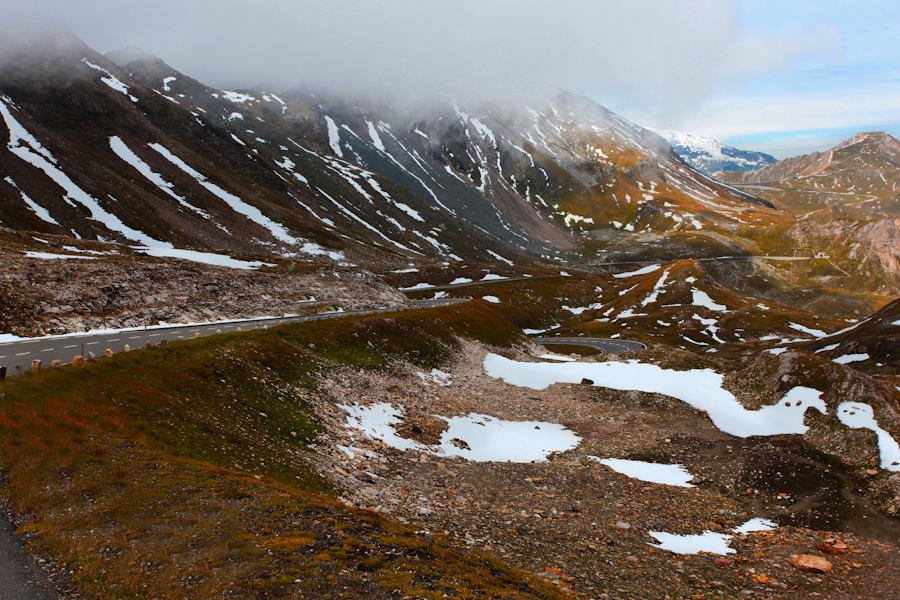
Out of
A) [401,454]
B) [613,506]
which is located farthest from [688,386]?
[401,454]

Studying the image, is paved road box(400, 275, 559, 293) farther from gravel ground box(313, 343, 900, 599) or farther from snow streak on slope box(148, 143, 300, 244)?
gravel ground box(313, 343, 900, 599)

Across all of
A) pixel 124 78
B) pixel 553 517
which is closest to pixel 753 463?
pixel 553 517

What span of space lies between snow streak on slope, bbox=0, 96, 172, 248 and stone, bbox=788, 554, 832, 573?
133m

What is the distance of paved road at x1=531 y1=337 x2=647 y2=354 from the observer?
307 feet

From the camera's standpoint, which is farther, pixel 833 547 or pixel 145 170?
pixel 145 170

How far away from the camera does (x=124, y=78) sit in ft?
656

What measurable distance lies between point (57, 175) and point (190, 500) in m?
152

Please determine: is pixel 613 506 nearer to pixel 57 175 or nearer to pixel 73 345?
pixel 73 345

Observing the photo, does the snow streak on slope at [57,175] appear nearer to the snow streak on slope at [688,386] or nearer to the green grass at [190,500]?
the snow streak on slope at [688,386]

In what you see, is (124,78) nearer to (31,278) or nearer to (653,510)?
(31,278)

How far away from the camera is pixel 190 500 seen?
15.3m

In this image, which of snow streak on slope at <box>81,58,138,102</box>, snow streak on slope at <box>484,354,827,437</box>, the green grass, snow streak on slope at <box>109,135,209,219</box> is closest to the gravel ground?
the green grass

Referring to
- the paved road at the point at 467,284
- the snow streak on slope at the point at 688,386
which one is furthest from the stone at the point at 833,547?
the paved road at the point at 467,284

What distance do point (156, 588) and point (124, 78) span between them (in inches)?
9694
